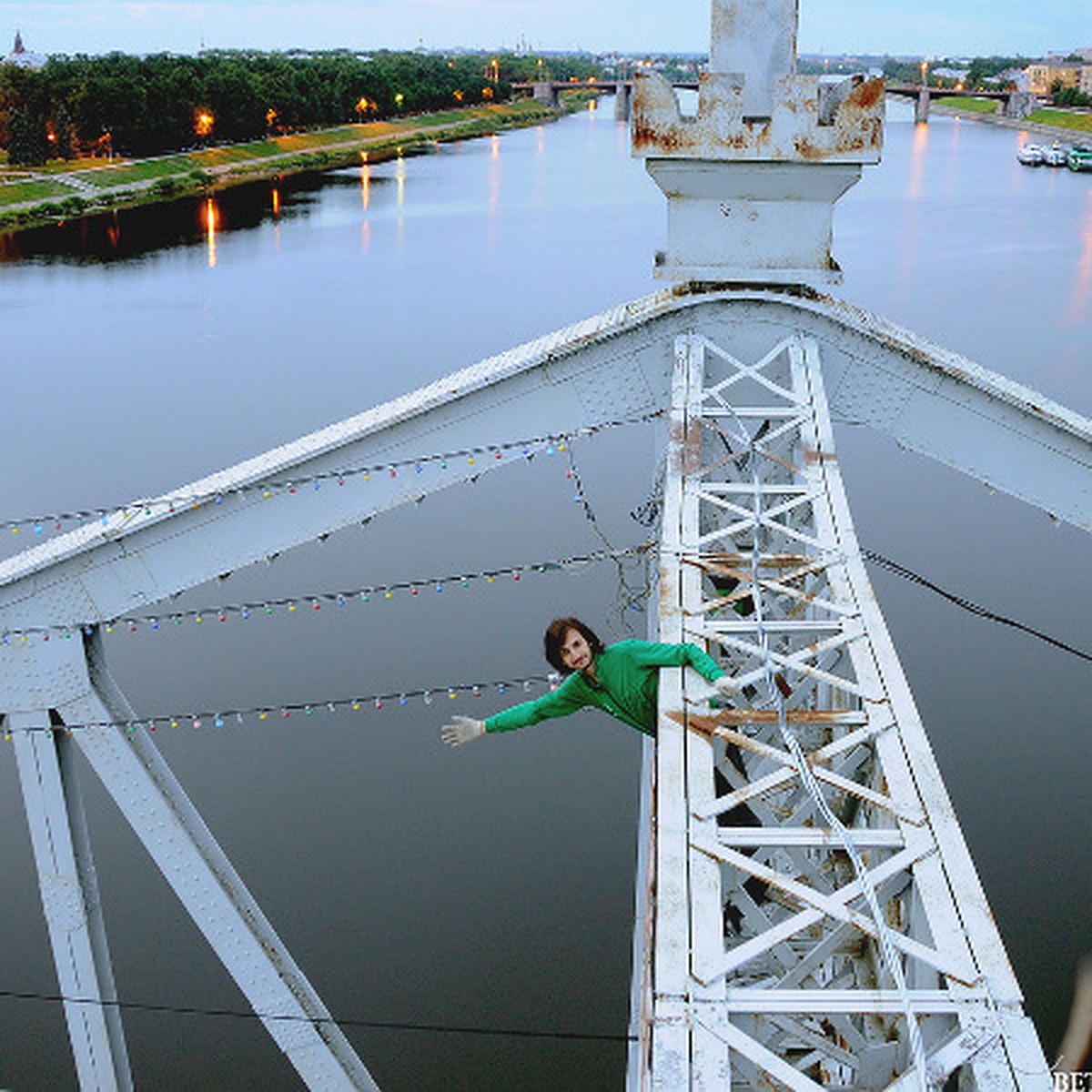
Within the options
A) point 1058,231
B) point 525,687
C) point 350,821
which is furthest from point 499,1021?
point 1058,231

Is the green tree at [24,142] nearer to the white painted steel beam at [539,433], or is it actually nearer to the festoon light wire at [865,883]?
the white painted steel beam at [539,433]

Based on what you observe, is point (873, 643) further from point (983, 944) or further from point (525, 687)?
point (525, 687)

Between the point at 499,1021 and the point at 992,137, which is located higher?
the point at 992,137

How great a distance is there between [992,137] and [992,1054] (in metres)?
110

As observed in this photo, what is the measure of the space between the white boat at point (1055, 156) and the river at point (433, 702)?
43.2m

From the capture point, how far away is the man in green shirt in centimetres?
445

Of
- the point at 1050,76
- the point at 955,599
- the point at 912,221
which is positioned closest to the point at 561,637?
the point at 955,599

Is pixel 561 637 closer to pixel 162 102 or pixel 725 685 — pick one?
pixel 725 685

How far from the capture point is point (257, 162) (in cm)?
7200

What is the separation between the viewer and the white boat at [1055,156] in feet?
243

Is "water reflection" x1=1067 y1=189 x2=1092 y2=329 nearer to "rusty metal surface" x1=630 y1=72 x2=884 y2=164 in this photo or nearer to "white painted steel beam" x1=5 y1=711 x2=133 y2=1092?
"rusty metal surface" x1=630 y1=72 x2=884 y2=164

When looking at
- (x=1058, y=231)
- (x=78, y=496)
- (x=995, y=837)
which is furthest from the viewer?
(x=1058, y=231)

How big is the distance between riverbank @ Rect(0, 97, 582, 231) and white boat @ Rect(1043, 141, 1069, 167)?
43.2 m

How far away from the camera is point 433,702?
16344 mm
